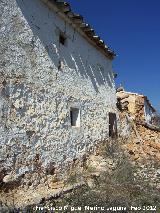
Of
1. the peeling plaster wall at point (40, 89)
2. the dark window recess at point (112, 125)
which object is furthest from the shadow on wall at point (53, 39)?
the dark window recess at point (112, 125)

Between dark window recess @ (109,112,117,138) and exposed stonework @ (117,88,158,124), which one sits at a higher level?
exposed stonework @ (117,88,158,124)

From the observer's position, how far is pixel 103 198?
285 inches

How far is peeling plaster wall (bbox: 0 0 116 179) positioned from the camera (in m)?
7.58

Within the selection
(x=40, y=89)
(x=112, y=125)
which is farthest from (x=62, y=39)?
(x=112, y=125)

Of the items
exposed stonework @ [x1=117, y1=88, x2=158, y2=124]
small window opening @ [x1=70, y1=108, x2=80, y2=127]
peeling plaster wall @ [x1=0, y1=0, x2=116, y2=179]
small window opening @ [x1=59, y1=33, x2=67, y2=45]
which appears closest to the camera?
peeling plaster wall @ [x1=0, y1=0, x2=116, y2=179]

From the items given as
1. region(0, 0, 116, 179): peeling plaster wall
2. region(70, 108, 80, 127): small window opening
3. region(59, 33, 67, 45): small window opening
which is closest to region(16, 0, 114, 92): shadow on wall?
region(0, 0, 116, 179): peeling plaster wall

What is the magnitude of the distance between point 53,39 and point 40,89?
1.82 metres

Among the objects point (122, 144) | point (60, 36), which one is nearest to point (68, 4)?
point (60, 36)

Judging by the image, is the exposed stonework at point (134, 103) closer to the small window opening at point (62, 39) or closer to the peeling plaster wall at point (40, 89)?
the peeling plaster wall at point (40, 89)

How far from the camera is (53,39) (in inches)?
380

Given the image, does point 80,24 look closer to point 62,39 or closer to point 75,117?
point 62,39

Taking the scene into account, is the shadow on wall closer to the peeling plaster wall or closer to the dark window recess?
the peeling plaster wall

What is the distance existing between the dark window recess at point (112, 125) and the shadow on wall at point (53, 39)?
217 cm

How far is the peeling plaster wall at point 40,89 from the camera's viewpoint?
7.58 m
